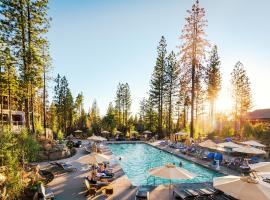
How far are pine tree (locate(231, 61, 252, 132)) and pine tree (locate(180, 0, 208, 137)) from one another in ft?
40.7

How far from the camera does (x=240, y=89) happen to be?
107 ft

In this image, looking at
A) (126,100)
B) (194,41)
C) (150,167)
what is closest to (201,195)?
(150,167)

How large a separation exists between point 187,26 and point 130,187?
62.2 feet

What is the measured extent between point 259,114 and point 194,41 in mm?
23850

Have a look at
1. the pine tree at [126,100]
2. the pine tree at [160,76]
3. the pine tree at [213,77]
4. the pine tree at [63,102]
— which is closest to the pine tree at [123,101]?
the pine tree at [126,100]

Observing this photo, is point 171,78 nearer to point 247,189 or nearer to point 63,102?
point 63,102

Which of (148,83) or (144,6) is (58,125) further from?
(144,6)

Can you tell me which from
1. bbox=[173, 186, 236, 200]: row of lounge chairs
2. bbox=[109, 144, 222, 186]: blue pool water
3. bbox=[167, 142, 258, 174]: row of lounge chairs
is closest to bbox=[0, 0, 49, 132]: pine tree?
bbox=[109, 144, 222, 186]: blue pool water

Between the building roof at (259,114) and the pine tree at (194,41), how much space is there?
20.4m

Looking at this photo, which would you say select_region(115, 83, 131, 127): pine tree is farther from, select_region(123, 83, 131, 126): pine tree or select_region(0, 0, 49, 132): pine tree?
select_region(0, 0, 49, 132): pine tree

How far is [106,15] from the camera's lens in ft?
44.0

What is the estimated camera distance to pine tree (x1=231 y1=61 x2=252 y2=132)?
32.4 metres

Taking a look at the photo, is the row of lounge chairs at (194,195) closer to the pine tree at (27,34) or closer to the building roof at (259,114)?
the pine tree at (27,34)

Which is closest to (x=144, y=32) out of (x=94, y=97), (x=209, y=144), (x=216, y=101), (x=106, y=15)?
(x=106, y=15)
